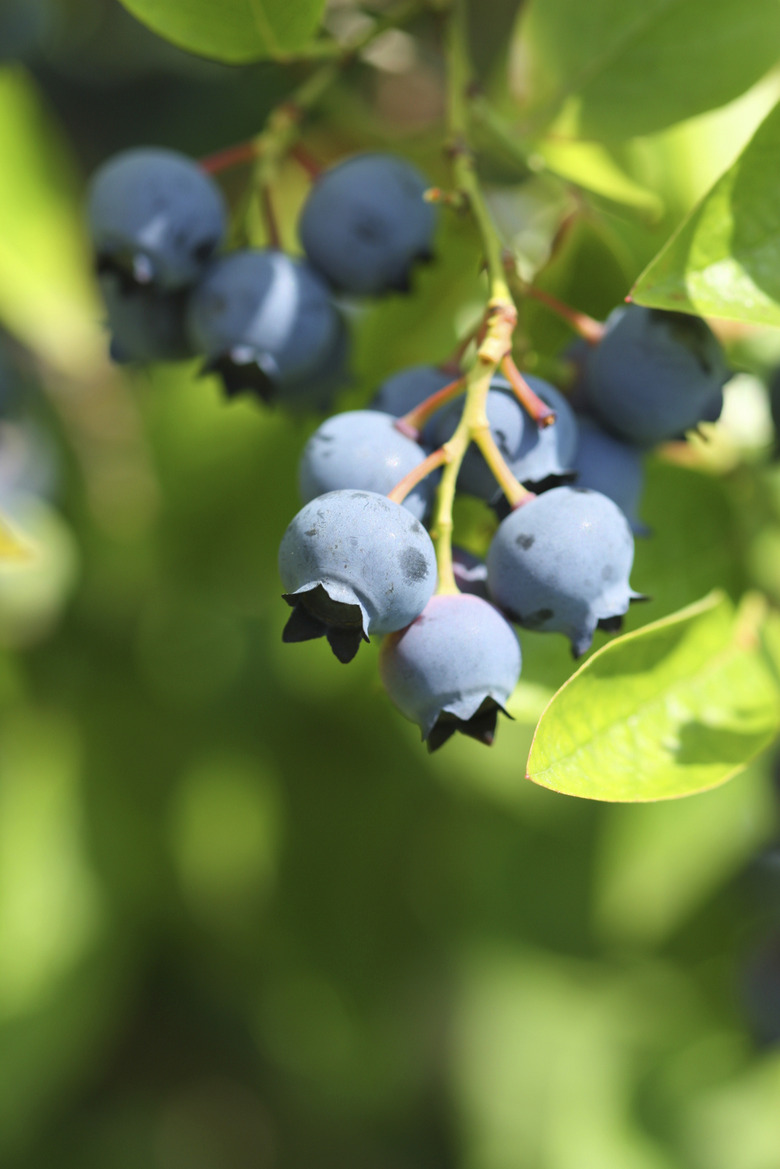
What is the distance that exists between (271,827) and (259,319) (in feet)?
3.63

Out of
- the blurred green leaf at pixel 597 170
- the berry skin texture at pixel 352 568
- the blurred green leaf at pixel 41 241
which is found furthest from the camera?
the blurred green leaf at pixel 41 241

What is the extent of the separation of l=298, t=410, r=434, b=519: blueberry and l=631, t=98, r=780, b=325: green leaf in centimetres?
20

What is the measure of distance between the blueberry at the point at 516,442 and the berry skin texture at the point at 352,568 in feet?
0.44

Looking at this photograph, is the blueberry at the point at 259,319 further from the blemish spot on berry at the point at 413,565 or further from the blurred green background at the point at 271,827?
the blurred green background at the point at 271,827

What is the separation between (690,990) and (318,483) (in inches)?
54.7

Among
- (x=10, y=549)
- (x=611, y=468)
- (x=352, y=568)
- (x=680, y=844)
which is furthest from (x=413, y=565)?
(x=680, y=844)

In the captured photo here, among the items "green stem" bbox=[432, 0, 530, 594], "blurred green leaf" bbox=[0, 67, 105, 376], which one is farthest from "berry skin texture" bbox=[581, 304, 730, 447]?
"blurred green leaf" bbox=[0, 67, 105, 376]

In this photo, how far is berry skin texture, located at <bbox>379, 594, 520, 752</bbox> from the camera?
659mm

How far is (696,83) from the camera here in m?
0.94

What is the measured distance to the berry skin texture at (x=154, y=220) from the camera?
900mm

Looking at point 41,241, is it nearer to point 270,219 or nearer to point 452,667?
point 270,219

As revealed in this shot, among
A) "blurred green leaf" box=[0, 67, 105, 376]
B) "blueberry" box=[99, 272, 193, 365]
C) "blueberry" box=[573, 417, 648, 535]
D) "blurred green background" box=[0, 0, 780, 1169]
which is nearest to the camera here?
"blueberry" box=[573, 417, 648, 535]

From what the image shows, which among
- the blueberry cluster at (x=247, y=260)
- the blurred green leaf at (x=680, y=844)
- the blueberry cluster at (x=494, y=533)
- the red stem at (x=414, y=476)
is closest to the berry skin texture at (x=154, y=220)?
the blueberry cluster at (x=247, y=260)

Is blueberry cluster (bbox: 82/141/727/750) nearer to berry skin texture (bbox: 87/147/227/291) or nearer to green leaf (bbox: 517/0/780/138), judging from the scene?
berry skin texture (bbox: 87/147/227/291)
